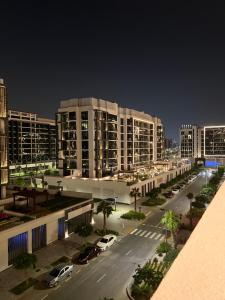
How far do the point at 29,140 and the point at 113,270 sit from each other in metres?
88.5

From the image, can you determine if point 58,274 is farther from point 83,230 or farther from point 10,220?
point 83,230

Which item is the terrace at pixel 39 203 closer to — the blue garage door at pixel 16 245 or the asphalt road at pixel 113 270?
the blue garage door at pixel 16 245

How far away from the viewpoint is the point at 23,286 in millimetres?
22547

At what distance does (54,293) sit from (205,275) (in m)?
23.2

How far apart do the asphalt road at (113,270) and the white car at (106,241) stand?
56cm

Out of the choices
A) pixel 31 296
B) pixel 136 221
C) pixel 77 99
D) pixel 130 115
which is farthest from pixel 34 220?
pixel 130 115

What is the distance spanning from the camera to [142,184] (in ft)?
194

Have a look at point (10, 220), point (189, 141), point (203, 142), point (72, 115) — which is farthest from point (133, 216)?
point (189, 141)

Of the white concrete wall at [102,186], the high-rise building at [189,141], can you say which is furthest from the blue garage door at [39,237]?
the high-rise building at [189,141]

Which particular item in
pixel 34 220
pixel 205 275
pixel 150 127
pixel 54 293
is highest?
pixel 150 127

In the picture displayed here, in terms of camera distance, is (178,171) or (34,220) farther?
(178,171)

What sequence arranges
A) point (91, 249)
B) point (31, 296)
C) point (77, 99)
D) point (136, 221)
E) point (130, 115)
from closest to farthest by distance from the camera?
point (31, 296) < point (91, 249) < point (136, 221) < point (77, 99) < point (130, 115)

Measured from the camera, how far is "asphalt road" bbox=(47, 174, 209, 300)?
21.8 metres

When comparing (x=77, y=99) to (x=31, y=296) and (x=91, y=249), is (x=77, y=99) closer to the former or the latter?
(x=91, y=249)
